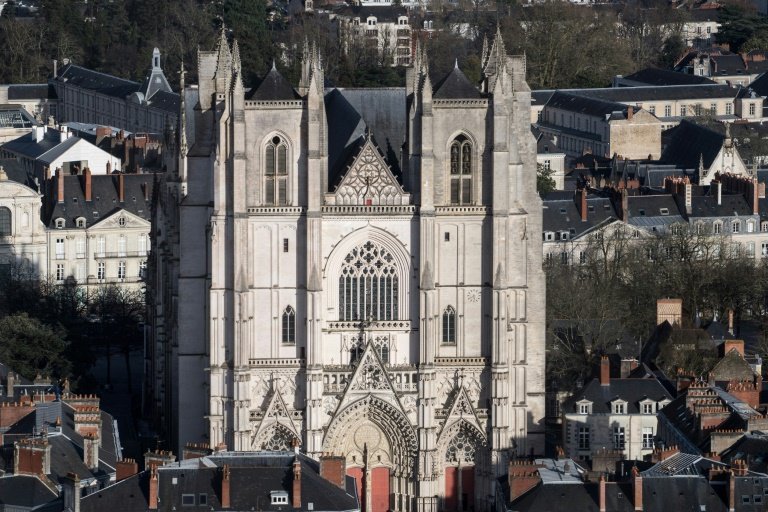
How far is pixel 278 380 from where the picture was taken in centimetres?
9825

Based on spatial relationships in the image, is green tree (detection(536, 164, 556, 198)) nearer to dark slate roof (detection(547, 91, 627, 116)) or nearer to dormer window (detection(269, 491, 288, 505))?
dark slate roof (detection(547, 91, 627, 116))

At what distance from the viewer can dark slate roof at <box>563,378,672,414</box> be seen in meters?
101

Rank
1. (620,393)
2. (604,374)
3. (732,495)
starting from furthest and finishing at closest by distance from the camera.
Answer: (604,374) < (620,393) < (732,495)

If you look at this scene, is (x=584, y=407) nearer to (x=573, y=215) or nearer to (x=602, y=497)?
(x=602, y=497)

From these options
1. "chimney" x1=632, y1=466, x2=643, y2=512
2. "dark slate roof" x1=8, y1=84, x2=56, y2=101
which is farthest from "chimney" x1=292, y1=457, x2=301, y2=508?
"dark slate roof" x1=8, y1=84, x2=56, y2=101

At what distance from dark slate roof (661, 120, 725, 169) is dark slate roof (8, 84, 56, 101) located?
41805 mm

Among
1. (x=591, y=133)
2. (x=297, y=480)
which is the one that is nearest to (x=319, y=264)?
(x=297, y=480)

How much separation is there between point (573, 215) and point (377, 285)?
3932 cm

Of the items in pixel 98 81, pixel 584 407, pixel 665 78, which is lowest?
pixel 584 407

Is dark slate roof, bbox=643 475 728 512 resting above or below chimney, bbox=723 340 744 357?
below

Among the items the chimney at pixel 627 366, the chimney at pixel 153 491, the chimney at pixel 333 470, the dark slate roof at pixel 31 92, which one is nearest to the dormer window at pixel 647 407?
the chimney at pixel 627 366

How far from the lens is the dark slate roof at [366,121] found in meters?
99.2

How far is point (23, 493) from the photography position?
82.1m

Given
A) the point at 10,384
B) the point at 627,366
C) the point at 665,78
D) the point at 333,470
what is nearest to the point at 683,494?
the point at 333,470
